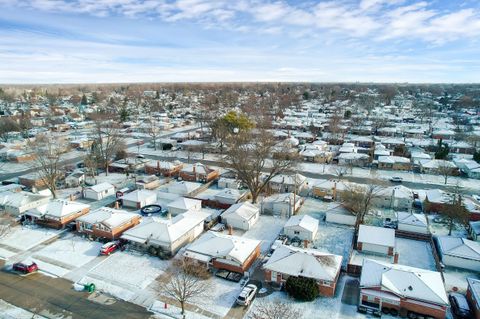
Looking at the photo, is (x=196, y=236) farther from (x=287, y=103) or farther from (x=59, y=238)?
(x=287, y=103)

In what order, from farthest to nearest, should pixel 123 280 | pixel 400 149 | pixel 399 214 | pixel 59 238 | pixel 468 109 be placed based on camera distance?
1. pixel 468 109
2. pixel 400 149
3. pixel 399 214
4. pixel 59 238
5. pixel 123 280

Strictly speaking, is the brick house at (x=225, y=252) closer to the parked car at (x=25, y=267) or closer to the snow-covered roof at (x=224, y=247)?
the snow-covered roof at (x=224, y=247)

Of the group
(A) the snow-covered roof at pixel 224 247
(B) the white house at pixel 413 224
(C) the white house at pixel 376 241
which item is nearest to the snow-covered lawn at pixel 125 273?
(A) the snow-covered roof at pixel 224 247

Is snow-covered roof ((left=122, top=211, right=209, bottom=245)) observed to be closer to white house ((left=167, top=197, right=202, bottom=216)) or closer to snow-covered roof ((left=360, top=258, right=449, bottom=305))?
white house ((left=167, top=197, right=202, bottom=216))

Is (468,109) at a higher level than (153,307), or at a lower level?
higher

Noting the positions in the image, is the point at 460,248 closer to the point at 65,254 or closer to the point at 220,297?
the point at 220,297

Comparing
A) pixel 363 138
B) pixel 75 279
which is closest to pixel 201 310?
pixel 75 279

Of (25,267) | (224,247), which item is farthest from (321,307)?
(25,267)

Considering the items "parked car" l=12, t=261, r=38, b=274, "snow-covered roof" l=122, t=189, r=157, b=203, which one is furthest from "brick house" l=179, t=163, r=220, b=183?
"parked car" l=12, t=261, r=38, b=274

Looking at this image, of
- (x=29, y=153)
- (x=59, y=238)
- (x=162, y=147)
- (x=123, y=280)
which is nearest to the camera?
(x=123, y=280)
